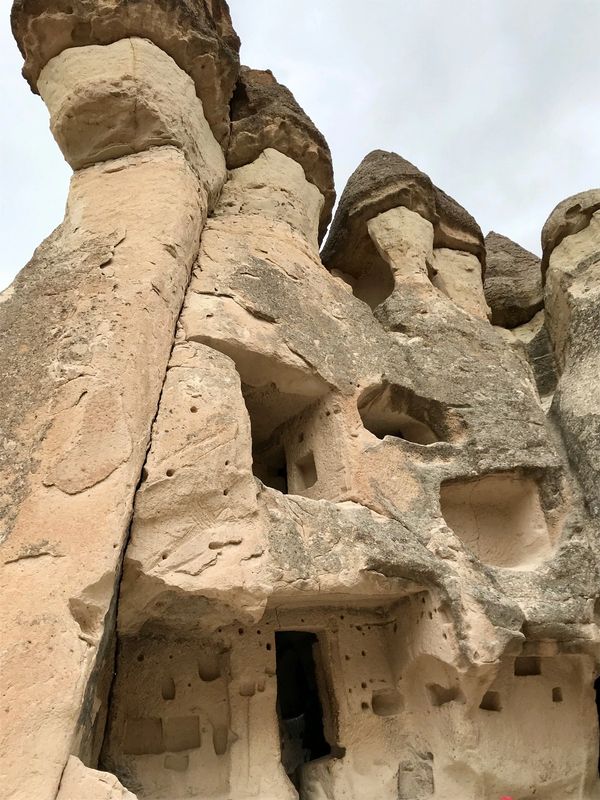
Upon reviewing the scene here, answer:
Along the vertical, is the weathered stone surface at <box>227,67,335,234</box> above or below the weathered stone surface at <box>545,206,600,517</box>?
above

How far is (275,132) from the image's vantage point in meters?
7.12

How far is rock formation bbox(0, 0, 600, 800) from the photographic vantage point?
342cm

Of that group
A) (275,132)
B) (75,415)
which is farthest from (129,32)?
(75,415)

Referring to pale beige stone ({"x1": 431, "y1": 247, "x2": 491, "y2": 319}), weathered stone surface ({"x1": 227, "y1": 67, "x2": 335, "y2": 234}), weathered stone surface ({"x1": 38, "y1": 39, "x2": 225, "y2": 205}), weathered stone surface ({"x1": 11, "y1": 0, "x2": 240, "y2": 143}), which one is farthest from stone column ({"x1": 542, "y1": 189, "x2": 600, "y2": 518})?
weathered stone surface ({"x1": 11, "y1": 0, "x2": 240, "y2": 143})

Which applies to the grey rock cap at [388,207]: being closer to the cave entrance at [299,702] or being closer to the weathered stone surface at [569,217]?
the weathered stone surface at [569,217]

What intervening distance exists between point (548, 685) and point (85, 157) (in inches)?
218

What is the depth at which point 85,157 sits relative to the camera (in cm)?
547

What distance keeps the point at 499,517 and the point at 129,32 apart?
5247mm

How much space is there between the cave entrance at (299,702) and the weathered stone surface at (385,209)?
4.69 meters

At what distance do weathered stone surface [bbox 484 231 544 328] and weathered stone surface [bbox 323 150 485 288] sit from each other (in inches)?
48.9

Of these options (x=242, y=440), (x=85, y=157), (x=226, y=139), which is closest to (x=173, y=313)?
(x=242, y=440)

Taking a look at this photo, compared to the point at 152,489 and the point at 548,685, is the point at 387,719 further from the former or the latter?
the point at 152,489

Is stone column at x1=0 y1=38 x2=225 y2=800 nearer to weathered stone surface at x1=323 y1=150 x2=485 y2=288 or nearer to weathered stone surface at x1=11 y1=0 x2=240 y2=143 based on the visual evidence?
weathered stone surface at x1=11 y1=0 x2=240 y2=143

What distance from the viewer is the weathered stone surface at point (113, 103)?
17.6 feet
